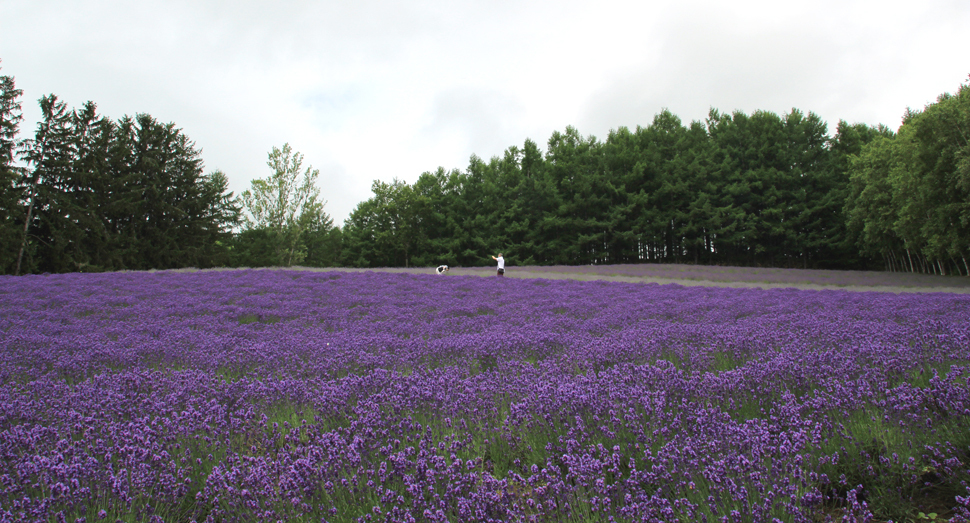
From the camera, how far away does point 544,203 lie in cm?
4556

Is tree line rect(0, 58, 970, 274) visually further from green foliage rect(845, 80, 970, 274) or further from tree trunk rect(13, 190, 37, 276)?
green foliage rect(845, 80, 970, 274)

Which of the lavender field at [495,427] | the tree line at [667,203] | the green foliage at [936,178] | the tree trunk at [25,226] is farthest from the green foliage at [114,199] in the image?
the green foliage at [936,178]


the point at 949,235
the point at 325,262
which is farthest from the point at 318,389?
the point at 325,262

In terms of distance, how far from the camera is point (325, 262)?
6481 cm

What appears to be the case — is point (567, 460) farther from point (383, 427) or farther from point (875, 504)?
point (875, 504)

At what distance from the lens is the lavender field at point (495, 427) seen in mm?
2289

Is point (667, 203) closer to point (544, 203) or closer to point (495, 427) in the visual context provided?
point (544, 203)

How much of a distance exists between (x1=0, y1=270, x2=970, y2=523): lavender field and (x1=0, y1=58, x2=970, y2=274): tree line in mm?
35663

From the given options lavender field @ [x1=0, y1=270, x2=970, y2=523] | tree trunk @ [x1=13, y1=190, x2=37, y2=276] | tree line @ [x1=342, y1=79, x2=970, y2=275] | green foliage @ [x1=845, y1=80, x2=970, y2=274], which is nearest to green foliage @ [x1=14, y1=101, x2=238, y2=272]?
tree trunk @ [x1=13, y1=190, x2=37, y2=276]

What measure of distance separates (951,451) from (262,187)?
45833 mm

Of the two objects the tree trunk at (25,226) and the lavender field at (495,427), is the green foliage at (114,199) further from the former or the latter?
the lavender field at (495,427)

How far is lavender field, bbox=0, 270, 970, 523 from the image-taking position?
2.29m

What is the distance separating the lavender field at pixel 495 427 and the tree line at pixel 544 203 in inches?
1404

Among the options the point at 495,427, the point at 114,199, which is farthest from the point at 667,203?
the point at 114,199
